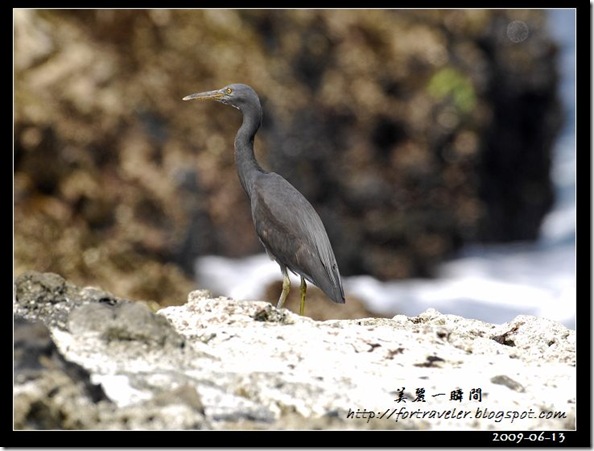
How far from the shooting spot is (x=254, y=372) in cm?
637

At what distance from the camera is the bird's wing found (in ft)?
26.7

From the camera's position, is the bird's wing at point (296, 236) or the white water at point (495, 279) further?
the white water at point (495, 279)

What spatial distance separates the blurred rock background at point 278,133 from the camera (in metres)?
16.4

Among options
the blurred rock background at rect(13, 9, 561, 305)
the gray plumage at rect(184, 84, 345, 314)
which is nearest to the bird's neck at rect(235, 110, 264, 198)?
the gray plumage at rect(184, 84, 345, 314)

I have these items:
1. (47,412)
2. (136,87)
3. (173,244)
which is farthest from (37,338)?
(136,87)

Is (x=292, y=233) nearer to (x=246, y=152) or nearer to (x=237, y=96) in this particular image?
(x=246, y=152)

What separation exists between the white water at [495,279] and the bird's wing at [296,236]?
26.0 feet

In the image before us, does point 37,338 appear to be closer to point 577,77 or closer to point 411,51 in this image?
point 577,77

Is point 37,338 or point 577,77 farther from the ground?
point 577,77

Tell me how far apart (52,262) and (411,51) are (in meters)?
11.0

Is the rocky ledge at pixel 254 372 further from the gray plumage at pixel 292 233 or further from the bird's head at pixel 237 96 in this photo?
the bird's head at pixel 237 96

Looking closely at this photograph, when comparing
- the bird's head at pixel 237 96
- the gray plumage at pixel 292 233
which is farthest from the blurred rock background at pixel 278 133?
the gray plumage at pixel 292 233

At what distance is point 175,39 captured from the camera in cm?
1958

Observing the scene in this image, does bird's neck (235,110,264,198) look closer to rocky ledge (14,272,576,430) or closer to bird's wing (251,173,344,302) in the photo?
bird's wing (251,173,344,302)
